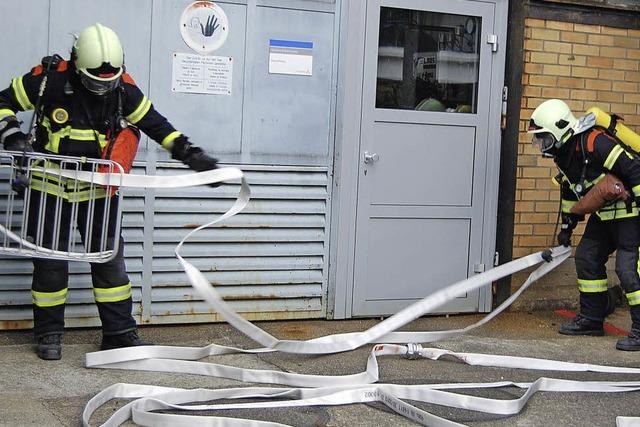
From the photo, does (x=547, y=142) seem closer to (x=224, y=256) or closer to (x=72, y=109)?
(x=224, y=256)

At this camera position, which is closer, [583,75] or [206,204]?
[206,204]

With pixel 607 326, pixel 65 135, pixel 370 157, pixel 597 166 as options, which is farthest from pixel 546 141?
pixel 65 135

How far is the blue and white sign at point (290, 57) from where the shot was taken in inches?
289

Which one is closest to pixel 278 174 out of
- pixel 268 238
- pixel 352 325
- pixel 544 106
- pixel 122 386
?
pixel 268 238

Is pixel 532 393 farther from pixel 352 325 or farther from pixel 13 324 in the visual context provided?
pixel 13 324

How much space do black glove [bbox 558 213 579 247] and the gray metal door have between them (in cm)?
74

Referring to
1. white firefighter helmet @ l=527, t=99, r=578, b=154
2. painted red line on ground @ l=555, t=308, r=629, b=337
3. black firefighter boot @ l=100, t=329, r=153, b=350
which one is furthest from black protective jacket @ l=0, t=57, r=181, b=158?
painted red line on ground @ l=555, t=308, r=629, b=337

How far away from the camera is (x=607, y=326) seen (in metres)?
8.04

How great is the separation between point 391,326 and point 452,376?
0.48 metres

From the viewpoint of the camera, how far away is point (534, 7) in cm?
807

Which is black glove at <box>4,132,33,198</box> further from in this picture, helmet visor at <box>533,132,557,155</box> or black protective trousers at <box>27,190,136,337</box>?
helmet visor at <box>533,132,557,155</box>

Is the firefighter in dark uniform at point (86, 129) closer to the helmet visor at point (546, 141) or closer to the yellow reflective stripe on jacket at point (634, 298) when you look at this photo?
the helmet visor at point (546, 141)

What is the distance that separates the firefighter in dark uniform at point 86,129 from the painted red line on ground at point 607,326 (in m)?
3.62

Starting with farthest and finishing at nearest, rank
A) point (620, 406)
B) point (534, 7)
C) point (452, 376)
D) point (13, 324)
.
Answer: point (534, 7) < point (13, 324) < point (452, 376) < point (620, 406)
